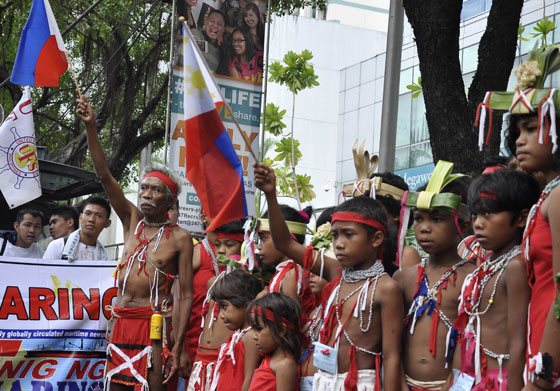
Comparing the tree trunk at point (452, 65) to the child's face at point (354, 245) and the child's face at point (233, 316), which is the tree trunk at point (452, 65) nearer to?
the child's face at point (233, 316)

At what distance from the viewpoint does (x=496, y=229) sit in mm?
3828

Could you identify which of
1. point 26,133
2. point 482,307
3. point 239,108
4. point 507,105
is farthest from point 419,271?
point 239,108

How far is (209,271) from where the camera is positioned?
7.30 meters

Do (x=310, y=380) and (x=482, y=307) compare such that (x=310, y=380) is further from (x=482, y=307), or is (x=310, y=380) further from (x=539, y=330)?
(x=539, y=330)

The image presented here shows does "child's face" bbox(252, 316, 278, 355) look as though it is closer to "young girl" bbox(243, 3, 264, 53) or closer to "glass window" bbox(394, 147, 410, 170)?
"young girl" bbox(243, 3, 264, 53)

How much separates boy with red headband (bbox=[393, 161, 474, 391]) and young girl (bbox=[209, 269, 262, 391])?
4.70ft

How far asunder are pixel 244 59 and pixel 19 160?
3.01 metres

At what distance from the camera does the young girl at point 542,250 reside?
116 inches

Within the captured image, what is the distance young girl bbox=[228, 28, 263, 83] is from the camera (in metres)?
9.28

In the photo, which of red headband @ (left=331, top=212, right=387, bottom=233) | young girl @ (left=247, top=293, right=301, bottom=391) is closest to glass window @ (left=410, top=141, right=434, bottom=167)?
young girl @ (left=247, top=293, right=301, bottom=391)

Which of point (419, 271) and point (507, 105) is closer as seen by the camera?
point (507, 105)

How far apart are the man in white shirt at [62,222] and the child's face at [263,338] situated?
15.6 feet

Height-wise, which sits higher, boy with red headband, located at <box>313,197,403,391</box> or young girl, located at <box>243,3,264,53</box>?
young girl, located at <box>243,3,264,53</box>

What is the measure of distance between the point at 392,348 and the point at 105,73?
1644 cm
